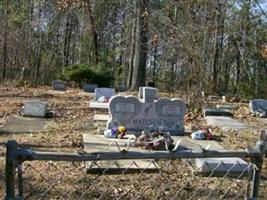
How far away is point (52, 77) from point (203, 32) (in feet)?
55.6

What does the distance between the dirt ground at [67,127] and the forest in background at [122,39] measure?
3.13 m

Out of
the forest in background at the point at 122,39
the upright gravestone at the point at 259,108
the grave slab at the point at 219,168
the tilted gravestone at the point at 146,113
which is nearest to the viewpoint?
the grave slab at the point at 219,168

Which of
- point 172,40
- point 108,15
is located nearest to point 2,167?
point 172,40

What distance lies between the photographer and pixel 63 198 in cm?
498

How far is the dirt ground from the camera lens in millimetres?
7332

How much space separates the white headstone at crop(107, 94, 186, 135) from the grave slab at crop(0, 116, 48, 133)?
136 centimetres

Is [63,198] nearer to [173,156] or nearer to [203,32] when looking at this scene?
[173,156]

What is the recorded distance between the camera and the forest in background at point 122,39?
1838 cm

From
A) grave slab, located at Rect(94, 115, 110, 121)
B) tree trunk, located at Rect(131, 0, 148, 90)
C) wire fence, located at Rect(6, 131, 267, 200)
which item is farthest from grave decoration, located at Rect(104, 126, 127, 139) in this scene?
tree trunk, located at Rect(131, 0, 148, 90)

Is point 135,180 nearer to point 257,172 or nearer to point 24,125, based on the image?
point 257,172

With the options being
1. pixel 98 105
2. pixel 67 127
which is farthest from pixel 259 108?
pixel 67 127

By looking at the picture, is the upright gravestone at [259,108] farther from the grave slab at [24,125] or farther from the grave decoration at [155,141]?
the grave decoration at [155,141]

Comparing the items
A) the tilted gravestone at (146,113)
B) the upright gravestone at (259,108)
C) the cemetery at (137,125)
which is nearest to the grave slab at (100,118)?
the cemetery at (137,125)

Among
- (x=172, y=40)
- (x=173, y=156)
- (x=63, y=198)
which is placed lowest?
(x=63, y=198)
